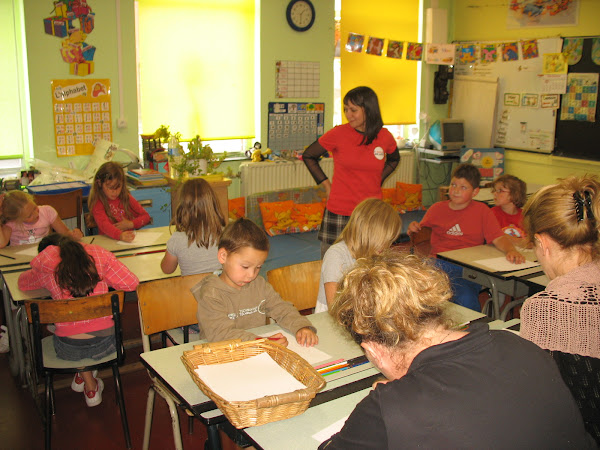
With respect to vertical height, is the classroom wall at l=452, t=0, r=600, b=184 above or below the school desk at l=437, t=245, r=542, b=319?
above

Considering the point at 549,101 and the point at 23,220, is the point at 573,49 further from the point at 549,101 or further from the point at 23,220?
the point at 23,220

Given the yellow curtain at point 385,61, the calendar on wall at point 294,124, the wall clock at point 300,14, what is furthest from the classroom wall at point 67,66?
the yellow curtain at point 385,61

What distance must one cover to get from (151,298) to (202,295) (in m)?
0.37

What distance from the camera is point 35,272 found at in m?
2.77

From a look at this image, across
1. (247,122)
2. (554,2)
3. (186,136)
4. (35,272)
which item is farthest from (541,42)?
(35,272)

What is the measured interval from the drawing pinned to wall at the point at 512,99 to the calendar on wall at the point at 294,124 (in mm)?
2173

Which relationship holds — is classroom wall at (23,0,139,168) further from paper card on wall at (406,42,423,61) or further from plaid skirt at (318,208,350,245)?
paper card on wall at (406,42,423,61)

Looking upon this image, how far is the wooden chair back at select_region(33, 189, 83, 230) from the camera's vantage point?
13.7ft

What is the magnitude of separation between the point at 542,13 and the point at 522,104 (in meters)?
0.98

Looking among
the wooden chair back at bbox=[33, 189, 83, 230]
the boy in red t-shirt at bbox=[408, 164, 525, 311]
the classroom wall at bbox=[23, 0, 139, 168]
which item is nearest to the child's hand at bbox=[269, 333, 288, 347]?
the boy in red t-shirt at bbox=[408, 164, 525, 311]

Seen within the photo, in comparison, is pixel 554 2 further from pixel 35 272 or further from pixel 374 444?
pixel 374 444

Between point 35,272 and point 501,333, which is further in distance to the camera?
point 35,272

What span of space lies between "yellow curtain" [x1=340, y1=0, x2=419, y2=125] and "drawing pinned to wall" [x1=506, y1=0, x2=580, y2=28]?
3.89 feet

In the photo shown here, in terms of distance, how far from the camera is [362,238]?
8.25 feet
